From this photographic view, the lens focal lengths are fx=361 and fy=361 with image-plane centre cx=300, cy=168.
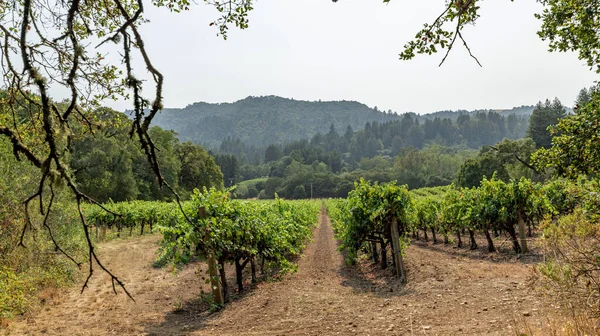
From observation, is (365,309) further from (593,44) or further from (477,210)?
(477,210)

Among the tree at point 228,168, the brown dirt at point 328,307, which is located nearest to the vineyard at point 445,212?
the brown dirt at point 328,307

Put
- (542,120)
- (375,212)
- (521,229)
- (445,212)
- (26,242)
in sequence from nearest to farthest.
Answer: (26,242), (375,212), (521,229), (445,212), (542,120)

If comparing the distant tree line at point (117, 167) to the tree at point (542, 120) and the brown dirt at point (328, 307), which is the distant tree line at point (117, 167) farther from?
the tree at point (542, 120)

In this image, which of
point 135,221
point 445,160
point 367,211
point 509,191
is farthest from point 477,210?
point 445,160

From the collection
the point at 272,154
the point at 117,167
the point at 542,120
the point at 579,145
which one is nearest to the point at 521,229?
the point at 579,145

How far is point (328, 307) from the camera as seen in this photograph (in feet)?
24.9

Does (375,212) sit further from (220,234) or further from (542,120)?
(542,120)

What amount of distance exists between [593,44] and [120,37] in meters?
7.46

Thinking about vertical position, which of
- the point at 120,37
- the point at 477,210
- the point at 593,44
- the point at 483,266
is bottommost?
the point at 483,266

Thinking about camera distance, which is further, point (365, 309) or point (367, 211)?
point (367, 211)

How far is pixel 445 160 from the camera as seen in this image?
4936 inches

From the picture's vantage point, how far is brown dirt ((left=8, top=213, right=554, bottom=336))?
235 inches

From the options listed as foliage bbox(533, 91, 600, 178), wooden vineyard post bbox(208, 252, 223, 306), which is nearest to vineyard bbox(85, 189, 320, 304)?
wooden vineyard post bbox(208, 252, 223, 306)

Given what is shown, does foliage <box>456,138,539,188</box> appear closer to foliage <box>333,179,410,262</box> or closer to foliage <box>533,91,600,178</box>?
foliage <box>333,179,410,262</box>
